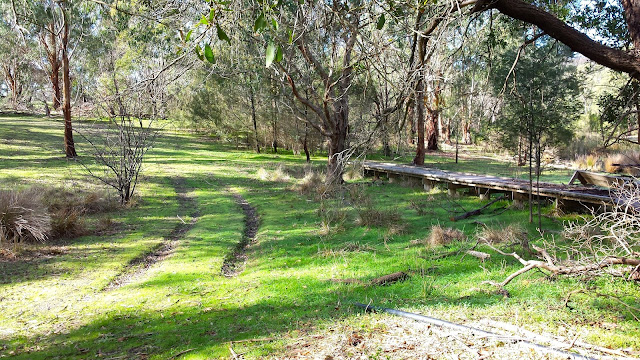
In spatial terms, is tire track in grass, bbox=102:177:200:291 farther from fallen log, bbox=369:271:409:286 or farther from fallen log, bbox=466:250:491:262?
fallen log, bbox=466:250:491:262

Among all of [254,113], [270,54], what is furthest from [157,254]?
[254,113]

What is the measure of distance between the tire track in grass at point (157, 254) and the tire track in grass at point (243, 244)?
1156 millimetres

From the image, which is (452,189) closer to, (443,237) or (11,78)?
(443,237)

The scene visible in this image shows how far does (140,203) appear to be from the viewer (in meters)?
11.9

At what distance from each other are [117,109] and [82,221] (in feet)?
9.45

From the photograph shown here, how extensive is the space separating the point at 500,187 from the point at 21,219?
9.92m

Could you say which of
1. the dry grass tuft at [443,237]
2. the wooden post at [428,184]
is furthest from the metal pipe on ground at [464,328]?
the wooden post at [428,184]

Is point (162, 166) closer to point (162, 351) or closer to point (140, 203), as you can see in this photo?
point (140, 203)

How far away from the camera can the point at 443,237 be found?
24.4ft

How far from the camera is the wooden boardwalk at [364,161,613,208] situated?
8.55 m

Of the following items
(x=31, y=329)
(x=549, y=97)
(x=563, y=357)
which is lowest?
(x=31, y=329)

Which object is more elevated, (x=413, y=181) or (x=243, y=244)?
(x=413, y=181)

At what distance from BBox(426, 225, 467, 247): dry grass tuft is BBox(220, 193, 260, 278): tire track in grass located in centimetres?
319

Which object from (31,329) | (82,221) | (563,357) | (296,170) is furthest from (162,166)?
(563,357)
